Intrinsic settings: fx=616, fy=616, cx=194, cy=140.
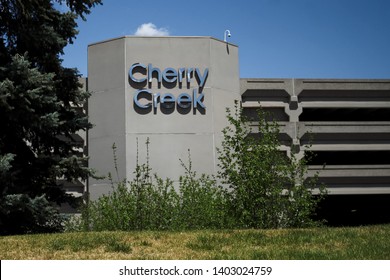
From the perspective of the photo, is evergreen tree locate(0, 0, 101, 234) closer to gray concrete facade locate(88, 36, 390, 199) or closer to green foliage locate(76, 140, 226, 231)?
green foliage locate(76, 140, 226, 231)

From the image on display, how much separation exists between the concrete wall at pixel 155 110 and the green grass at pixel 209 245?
1030 inches

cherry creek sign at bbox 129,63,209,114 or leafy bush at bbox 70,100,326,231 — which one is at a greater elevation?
cherry creek sign at bbox 129,63,209,114

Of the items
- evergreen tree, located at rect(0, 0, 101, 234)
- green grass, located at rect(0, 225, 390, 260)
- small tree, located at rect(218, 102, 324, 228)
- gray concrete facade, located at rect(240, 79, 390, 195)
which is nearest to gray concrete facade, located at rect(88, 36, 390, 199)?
gray concrete facade, located at rect(240, 79, 390, 195)

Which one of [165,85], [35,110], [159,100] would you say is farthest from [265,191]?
[165,85]

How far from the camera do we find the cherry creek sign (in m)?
39.7

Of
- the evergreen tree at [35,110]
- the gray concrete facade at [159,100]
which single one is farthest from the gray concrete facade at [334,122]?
the evergreen tree at [35,110]

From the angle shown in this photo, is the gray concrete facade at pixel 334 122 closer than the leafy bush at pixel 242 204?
No

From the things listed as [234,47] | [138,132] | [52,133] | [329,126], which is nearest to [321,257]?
[52,133]

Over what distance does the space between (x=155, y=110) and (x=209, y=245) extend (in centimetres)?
2912

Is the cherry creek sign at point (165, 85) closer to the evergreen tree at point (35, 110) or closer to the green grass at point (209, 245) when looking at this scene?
the evergreen tree at point (35, 110)

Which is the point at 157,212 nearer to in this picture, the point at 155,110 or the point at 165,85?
the point at 155,110

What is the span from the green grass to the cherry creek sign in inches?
1073

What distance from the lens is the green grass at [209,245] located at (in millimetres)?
10031

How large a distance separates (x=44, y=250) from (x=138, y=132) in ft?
92.9
